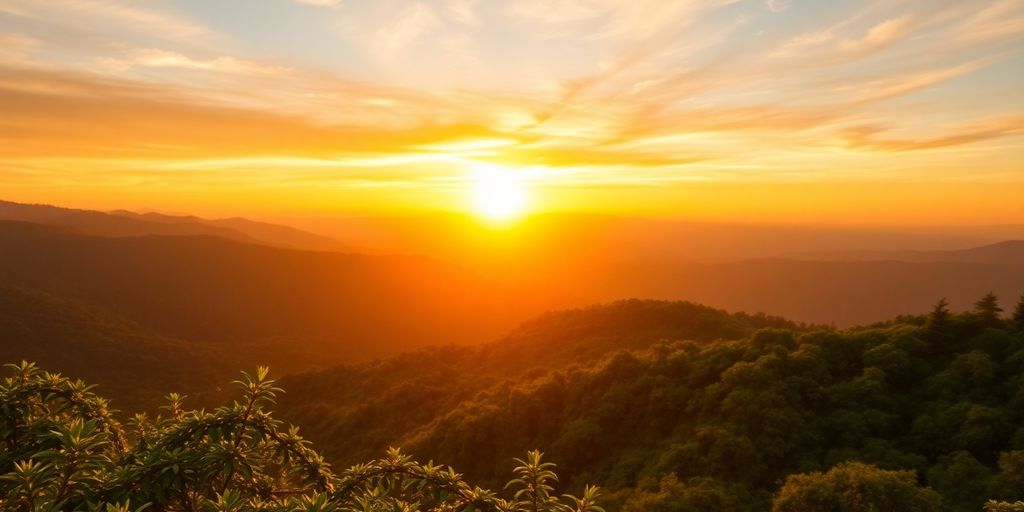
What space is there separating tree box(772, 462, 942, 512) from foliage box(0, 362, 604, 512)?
11.6 metres

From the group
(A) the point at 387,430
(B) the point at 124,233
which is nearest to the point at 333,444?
(A) the point at 387,430

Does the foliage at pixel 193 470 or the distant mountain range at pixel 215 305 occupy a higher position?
the foliage at pixel 193 470

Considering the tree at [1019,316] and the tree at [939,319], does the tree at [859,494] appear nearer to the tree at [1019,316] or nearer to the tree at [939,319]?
the tree at [939,319]

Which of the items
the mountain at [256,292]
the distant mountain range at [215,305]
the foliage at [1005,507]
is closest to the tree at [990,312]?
the foliage at [1005,507]

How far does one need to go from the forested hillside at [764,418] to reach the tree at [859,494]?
1225mm

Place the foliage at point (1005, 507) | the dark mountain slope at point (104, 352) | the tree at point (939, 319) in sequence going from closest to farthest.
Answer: the foliage at point (1005, 507)
the tree at point (939, 319)
the dark mountain slope at point (104, 352)

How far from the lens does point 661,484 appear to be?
704 inches

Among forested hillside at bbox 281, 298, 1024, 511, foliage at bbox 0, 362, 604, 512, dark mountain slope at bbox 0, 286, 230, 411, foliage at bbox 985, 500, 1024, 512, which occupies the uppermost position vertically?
foliage at bbox 0, 362, 604, 512

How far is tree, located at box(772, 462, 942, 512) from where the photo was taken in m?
13.0

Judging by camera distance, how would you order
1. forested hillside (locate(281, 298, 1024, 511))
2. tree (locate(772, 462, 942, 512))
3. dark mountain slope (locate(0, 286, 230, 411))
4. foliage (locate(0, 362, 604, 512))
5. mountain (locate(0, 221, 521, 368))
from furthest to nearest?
mountain (locate(0, 221, 521, 368)) → dark mountain slope (locate(0, 286, 230, 411)) → forested hillside (locate(281, 298, 1024, 511)) → tree (locate(772, 462, 942, 512)) → foliage (locate(0, 362, 604, 512))

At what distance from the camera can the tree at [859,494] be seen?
13.0 m

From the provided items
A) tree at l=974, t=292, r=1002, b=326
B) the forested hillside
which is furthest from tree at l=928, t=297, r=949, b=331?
tree at l=974, t=292, r=1002, b=326

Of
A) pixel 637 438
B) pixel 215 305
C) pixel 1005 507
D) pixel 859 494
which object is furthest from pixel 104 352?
pixel 1005 507

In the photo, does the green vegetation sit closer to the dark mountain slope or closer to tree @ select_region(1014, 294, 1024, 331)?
tree @ select_region(1014, 294, 1024, 331)
